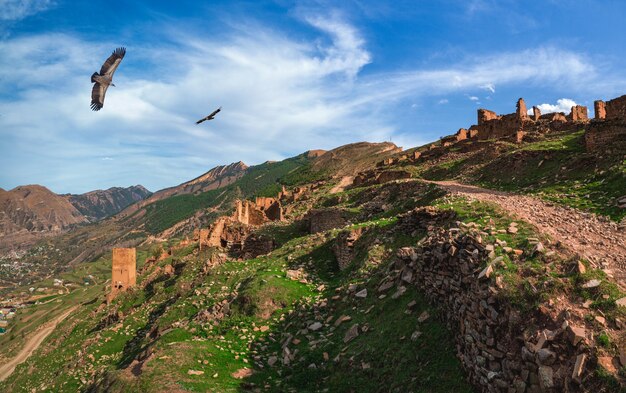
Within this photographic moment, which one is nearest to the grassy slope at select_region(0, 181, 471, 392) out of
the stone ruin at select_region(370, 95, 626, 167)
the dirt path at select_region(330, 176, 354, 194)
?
the stone ruin at select_region(370, 95, 626, 167)

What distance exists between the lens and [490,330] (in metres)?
7.61

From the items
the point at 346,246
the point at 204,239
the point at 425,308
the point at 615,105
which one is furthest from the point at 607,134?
the point at 204,239

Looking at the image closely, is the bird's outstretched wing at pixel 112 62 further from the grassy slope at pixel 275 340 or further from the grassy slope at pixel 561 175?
the grassy slope at pixel 561 175

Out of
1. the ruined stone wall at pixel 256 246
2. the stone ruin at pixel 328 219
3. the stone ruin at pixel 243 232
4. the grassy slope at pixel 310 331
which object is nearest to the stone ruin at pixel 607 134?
the grassy slope at pixel 310 331

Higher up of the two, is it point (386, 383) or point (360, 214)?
point (360, 214)

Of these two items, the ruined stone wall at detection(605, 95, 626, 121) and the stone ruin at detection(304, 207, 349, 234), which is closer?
the stone ruin at detection(304, 207, 349, 234)

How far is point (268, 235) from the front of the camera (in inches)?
1235

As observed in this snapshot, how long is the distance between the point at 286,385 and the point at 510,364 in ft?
20.7

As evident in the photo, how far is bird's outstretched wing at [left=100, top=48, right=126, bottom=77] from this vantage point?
1345 cm

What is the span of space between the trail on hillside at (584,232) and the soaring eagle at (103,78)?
13.1 m

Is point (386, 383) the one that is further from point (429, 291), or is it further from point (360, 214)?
point (360, 214)

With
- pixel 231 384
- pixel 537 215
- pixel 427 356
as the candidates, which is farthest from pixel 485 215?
pixel 231 384

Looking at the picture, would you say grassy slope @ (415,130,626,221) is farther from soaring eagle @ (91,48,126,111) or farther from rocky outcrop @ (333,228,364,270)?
soaring eagle @ (91,48,126,111)

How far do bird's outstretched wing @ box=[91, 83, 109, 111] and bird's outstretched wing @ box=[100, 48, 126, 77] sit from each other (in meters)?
0.61
